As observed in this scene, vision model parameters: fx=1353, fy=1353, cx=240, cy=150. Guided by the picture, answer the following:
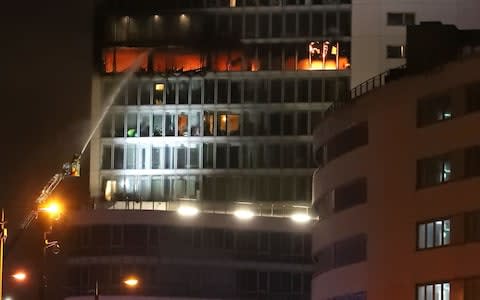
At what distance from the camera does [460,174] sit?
64.1m

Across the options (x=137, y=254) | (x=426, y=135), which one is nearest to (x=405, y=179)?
(x=426, y=135)

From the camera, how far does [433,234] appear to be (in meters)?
65.6

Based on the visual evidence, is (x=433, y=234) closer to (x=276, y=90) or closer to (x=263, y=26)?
(x=276, y=90)

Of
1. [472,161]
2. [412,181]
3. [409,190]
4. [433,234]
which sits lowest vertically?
[433,234]

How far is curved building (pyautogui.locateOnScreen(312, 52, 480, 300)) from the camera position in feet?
209

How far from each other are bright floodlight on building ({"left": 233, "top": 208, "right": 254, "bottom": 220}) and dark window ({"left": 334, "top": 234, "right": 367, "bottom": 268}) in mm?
41190

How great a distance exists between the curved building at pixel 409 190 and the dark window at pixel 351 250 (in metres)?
0.05

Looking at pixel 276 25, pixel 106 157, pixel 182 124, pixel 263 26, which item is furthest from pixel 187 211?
pixel 276 25

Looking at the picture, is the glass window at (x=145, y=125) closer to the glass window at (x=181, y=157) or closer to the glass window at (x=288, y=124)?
the glass window at (x=181, y=157)

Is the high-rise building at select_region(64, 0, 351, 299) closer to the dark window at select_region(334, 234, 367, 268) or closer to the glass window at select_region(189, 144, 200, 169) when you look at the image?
the glass window at select_region(189, 144, 200, 169)

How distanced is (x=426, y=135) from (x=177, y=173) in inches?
2654

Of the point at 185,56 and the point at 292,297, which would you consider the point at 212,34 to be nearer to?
the point at 185,56

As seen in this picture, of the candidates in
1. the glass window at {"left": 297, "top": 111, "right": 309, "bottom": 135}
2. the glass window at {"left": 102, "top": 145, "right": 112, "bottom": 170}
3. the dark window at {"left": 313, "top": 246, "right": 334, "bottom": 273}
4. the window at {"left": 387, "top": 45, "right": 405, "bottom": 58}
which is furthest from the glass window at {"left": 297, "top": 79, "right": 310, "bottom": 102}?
the dark window at {"left": 313, "top": 246, "right": 334, "bottom": 273}

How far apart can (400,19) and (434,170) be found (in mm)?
62800
